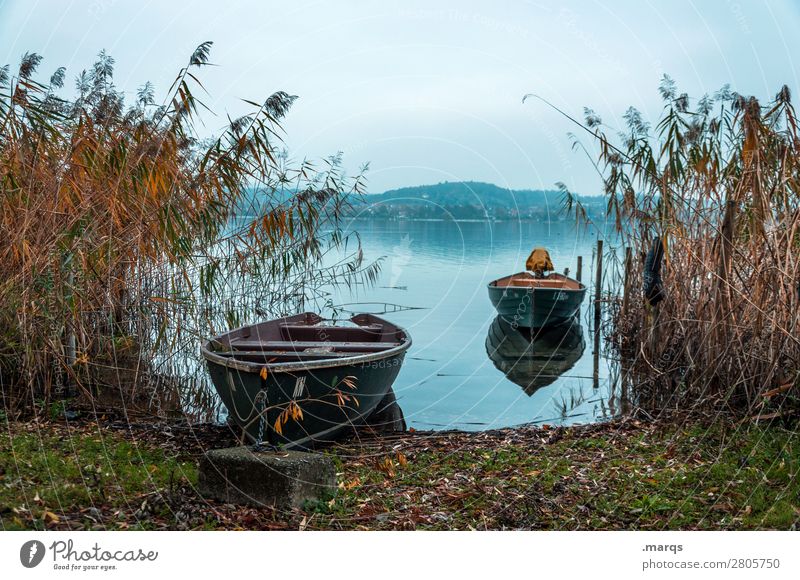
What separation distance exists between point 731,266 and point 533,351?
7.39 metres

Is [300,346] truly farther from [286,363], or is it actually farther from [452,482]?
[452,482]

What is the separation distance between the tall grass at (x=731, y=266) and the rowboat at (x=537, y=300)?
5833 millimetres

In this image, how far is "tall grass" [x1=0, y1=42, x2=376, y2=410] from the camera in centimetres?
547

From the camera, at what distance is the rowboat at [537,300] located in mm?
13148

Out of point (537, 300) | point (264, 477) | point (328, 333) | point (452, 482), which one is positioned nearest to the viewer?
point (264, 477)

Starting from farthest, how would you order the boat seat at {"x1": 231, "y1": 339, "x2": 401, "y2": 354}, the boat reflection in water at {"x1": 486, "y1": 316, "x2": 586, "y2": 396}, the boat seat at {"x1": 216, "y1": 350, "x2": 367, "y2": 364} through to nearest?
the boat reflection in water at {"x1": 486, "y1": 316, "x2": 586, "y2": 396}, the boat seat at {"x1": 231, "y1": 339, "x2": 401, "y2": 354}, the boat seat at {"x1": 216, "y1": 350, "x2": 367, "y2": 364}

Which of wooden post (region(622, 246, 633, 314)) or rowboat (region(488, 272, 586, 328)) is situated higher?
wooden post (region(622, 246, 633, 314))

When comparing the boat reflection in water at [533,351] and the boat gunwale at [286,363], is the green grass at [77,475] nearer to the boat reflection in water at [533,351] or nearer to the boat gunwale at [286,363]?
the boat gunwale at [286,363]

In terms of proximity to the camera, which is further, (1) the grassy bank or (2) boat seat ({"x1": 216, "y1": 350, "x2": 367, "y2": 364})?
(2) boat seat ({"x1": 216, "y1": 350, "x2": 367, "y2": 364})

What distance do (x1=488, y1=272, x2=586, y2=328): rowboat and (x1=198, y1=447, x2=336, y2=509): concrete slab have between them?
9.36 metres

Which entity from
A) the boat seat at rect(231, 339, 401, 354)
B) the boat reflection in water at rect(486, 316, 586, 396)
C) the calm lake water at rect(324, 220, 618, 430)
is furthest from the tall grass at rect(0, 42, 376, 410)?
the boat reflection in water at rect(486, 316, 586, 396)

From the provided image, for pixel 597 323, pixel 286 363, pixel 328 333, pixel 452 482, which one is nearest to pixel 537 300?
pixel 597 323

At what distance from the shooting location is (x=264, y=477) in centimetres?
404

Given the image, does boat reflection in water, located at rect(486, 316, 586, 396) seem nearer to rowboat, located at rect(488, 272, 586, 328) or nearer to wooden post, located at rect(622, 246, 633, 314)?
rowboat, located at rect(488, 272, 586, 328)
